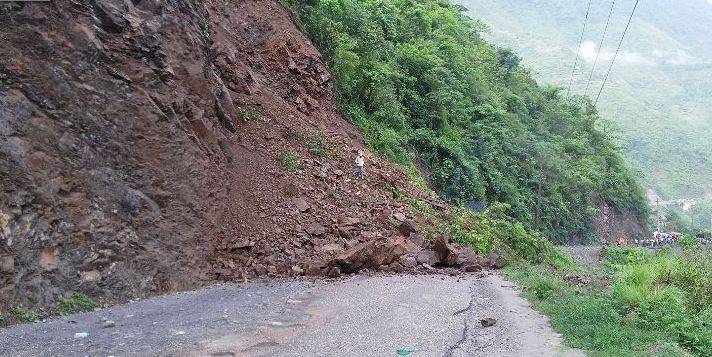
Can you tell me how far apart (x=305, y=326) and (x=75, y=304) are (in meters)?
4.22

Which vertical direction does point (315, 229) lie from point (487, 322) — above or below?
below

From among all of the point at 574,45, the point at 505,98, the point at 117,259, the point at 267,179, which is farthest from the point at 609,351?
the point at 574,45

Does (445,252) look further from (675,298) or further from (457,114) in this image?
(457,114)

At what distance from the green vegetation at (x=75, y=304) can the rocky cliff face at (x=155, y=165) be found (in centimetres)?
17

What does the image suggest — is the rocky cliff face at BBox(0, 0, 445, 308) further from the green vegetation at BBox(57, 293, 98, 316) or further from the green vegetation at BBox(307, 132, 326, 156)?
the green vegetation at BBox(57, 293, 98, 316)

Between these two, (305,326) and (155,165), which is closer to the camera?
(305,326)

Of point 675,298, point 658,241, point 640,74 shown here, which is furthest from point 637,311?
point 640,74

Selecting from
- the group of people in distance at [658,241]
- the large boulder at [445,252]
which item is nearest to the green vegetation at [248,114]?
the large boulder at [445,252]

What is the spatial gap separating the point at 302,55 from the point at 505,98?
2344 centimetres

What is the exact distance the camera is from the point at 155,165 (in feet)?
43.2

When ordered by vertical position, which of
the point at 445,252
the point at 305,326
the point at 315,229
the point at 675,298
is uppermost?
the point at 675,298

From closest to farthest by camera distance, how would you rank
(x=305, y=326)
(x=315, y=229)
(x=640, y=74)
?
(x=305, y=326) → (x=315, y=229) → (x=640, y=74)

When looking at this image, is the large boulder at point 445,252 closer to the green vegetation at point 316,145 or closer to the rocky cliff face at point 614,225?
the green vegetation at point 316,145

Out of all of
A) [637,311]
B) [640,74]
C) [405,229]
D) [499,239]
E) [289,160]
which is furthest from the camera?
[640,74]
